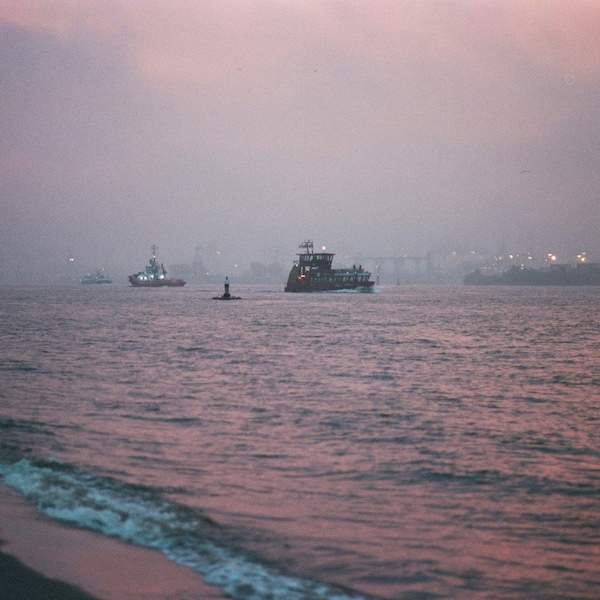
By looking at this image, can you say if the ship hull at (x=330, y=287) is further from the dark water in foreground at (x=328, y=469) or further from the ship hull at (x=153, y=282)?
the dark water in foreground at (x=328, y=469)

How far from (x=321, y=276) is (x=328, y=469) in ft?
357

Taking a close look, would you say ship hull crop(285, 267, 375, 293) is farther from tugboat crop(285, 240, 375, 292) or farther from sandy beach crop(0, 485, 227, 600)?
sandy beach crop(0, 485, 227, 600)

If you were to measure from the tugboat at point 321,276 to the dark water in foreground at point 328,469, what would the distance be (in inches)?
3566

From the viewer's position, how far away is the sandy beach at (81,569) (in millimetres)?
6016

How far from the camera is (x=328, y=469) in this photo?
10.6 meters

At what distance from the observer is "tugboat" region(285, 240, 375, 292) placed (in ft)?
380

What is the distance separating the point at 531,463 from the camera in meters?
11.2

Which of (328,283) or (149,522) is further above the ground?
(328,283)

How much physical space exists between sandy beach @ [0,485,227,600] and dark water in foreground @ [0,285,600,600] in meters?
0.28

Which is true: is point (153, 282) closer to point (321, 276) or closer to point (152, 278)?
point (152, 278)

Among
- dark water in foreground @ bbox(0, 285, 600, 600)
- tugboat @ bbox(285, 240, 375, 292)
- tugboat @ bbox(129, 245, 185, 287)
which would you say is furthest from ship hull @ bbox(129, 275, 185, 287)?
dark water in foreground @ bbox(0, 285, 600, 600)

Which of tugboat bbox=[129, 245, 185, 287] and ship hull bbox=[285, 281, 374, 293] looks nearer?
ship hull bbox=[285, 281, 374, 293]

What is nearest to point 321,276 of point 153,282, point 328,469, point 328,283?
point 328,283

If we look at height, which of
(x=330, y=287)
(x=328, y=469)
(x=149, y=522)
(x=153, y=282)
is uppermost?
(x=153, y=282)
